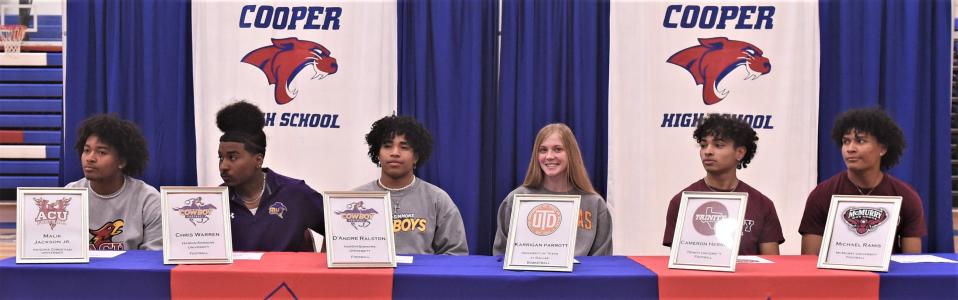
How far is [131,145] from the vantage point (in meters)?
2.95

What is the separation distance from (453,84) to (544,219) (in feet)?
7.24

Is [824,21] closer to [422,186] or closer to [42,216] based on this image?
[422,186]

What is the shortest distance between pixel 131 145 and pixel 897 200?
2.61 m

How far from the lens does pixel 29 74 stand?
26.2ft

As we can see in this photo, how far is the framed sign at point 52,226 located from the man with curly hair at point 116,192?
619 mm

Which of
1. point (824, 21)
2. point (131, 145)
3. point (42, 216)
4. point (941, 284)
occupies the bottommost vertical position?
point (941, 284)

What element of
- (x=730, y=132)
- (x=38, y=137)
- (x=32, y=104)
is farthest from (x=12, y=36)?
(x=730, y=132)

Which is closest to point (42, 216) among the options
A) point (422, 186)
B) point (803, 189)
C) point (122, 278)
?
point (122, 278)

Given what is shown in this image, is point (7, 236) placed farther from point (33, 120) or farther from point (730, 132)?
point (730, 132)

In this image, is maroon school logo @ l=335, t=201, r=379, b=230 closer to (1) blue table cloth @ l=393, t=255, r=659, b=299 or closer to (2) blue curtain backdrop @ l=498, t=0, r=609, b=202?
(1) blue table cloth @ l=393, t=255, r=659, b=299

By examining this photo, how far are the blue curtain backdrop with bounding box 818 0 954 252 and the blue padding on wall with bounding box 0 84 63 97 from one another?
7.43 metres

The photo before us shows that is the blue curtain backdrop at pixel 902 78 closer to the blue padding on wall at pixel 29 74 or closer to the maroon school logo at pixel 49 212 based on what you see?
the maroon school logo at pixel 49 212

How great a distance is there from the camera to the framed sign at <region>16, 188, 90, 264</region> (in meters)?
2.03

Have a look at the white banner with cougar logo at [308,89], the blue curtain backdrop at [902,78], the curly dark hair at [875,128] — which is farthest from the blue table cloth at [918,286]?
the white banner with cougar logo at [308,89]
